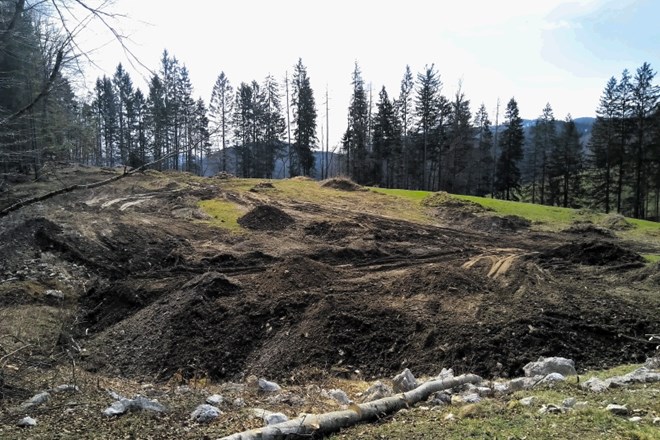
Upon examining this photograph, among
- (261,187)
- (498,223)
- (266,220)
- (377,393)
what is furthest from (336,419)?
(261,187)

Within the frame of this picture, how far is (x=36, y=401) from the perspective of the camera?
4.36 meters

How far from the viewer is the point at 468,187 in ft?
155

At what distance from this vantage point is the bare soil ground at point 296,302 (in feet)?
24.2

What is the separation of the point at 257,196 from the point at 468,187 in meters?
29.4

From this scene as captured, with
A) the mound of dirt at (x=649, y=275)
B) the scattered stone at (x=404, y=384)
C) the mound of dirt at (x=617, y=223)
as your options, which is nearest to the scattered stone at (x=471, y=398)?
the scattered stone at (x=404, y=384)

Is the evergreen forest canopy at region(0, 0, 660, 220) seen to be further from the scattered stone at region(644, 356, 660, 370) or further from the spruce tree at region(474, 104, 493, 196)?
the scattered stone at region(644, 356, 660, 370)

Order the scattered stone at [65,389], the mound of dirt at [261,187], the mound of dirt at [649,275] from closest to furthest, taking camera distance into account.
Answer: the scattered stone at [65,389]
the mound of dirt at [649,275]
the mound of dirt at [261,187]

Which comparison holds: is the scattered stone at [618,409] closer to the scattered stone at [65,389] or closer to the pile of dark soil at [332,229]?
the scattered stone at [65,389]

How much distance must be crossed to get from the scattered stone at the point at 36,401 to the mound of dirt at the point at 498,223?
741 inches

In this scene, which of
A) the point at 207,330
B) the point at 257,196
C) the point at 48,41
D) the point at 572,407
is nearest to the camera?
the point at 48,41

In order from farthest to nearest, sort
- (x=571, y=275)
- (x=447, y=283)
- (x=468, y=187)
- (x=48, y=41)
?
(x=468, y=187) < (x=571, y=275) < (x=447, y=283) < (x=48, y=41)

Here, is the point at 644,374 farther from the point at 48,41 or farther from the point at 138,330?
the point at 138,330

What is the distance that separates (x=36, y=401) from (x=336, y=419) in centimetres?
290

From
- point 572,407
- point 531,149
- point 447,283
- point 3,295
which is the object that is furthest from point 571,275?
point 531,149
